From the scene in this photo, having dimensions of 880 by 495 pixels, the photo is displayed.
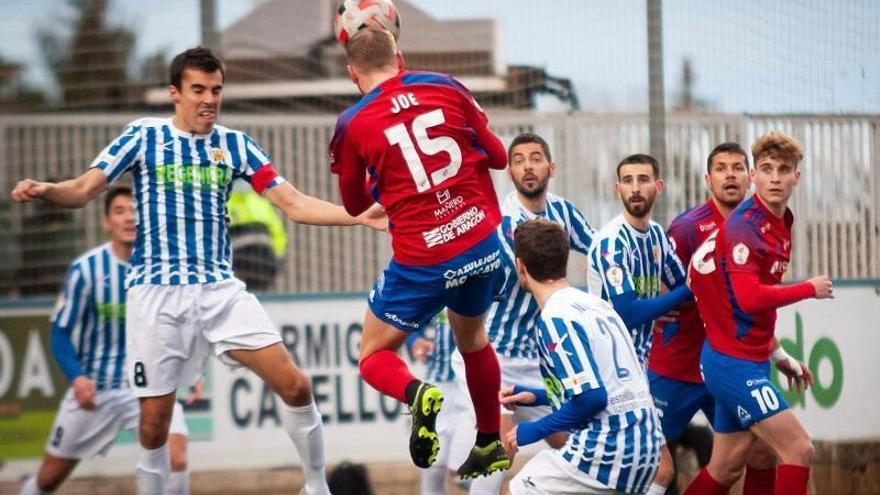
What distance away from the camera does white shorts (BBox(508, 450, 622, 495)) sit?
6348 millimetres

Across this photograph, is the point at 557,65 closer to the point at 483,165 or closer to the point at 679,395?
the point at 679,395

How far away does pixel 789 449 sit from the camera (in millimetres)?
7652

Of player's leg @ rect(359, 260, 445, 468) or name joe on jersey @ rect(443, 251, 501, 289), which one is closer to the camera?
player's leg @ rect(359, 260, 445, 468)

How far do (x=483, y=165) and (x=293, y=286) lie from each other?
4.55 meters

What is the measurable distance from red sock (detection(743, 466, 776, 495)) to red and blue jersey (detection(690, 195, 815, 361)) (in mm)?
938

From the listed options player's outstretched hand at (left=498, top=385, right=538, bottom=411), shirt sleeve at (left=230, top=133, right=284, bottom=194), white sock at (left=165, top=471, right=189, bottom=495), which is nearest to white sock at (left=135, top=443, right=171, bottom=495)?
white sock at (left=165, top=471, right=189, bottom=495)

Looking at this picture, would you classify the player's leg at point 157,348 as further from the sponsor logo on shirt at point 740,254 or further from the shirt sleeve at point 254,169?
the sponsor logo on shirt at point 740,254

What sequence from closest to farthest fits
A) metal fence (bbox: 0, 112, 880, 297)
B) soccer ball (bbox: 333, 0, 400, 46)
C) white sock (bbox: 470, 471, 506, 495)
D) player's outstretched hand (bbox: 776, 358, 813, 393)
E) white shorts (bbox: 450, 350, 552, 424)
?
soccer ball (bbox: 333, 0, 400, 46), player's outstretched hand (bbox: 776, 358, 813, 393), white sock (bbox: 470, 471, 506, 495), white shorts (bbox: 450, 350, 552, 424), metal fence (bbox: 0, 112, 880, 297)

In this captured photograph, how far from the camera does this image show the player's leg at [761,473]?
27.9 ft

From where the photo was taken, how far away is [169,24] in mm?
10891

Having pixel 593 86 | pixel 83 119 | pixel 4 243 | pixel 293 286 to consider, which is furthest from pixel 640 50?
pixel 4 243

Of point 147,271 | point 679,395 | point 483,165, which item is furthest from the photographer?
point 679,395

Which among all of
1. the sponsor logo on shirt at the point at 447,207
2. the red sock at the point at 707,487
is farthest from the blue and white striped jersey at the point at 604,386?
the red sock at the point at 707,487

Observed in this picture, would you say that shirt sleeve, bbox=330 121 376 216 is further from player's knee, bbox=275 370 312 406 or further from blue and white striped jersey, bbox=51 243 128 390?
→ blue and white striped jersey, bbox=51 243 128 390
